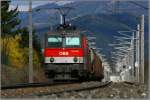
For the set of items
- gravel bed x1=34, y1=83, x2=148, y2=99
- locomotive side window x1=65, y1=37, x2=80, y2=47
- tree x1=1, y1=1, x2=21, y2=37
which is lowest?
gravel bed x1=34, y1=83, x2=148, y2=99

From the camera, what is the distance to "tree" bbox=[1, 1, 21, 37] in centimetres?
7375

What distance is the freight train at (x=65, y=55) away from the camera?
2905 centimetres

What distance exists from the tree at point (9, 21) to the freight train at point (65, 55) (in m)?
43.1

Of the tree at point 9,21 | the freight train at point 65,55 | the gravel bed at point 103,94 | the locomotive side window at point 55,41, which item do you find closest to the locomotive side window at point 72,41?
the freight train at point 65,55

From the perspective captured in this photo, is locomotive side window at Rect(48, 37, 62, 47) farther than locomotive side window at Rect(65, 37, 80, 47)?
Yes

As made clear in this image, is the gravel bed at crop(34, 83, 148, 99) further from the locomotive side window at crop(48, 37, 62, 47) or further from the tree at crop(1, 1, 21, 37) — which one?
the tree at crop(1, 1, 21, 37)

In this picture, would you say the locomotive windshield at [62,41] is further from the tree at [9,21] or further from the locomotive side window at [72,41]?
the tree at [9,21]

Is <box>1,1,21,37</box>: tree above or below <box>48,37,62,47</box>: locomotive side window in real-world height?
above

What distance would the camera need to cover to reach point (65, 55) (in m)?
29.2

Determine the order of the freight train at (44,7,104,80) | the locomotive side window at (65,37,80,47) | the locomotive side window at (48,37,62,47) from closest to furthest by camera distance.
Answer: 1. the freight train at (44,7,104,80)
2. the locomotive side window at (65,37,80,47)
3. the locomotive side window at (48,37,62,47)

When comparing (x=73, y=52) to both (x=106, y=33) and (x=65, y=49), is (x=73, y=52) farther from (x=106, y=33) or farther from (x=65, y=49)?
(x=106, y=33)

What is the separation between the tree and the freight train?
4312 centimetres

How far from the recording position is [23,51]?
78.8 meters

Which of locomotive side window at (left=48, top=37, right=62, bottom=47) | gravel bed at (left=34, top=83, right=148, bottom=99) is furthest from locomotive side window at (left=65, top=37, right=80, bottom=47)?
gravel bed at (left=34, top=83, right=148, bottom=99)
